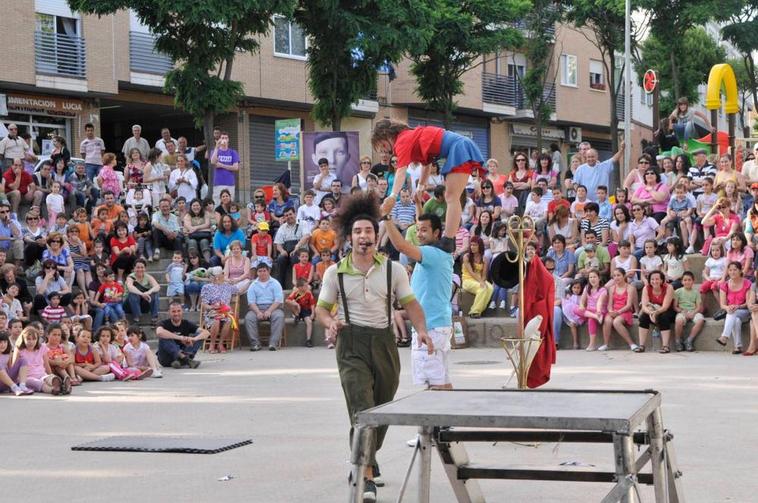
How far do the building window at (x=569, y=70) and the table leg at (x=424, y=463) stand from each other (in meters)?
47.1

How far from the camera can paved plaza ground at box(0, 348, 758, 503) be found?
7641 millimetres

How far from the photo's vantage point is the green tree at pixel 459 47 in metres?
38.4

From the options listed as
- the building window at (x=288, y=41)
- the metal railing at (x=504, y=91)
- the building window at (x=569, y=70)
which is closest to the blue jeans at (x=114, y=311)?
the building window at (x=288, y=41)

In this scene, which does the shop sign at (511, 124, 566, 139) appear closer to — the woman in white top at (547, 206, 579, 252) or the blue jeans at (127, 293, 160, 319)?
the woman in white top at (547, 206, 579, 252)

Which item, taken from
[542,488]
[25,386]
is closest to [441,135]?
[542,488]

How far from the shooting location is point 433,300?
8.67m

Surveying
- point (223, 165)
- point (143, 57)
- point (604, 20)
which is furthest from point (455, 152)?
point (604, 20)

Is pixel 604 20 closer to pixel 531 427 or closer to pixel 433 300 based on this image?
pixel 433 300

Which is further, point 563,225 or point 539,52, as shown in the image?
point 539,52

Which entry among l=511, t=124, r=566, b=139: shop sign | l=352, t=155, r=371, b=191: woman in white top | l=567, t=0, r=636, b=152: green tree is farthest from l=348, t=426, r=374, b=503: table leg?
l=511, t=124, r=566, b=139: shop sign

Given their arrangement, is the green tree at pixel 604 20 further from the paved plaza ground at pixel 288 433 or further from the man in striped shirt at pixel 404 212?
the paved plaza ground at pixel 288 433

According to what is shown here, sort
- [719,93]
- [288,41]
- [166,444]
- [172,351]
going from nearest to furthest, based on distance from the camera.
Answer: [166,444] < [172,351] < [719,93] < [288,41]

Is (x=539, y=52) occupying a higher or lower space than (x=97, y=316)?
higher

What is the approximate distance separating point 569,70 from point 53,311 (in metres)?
38.1
